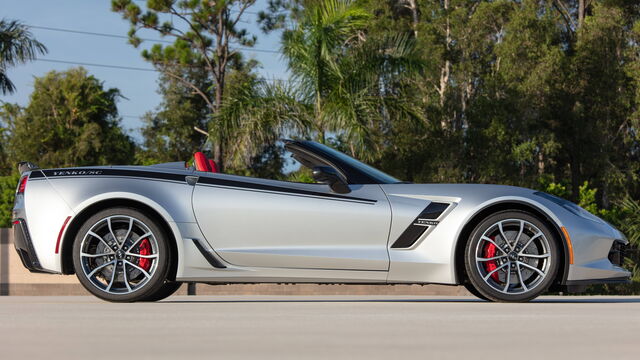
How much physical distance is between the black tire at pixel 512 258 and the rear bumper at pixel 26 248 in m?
3.32

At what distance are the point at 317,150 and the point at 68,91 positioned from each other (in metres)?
Result: 44.8

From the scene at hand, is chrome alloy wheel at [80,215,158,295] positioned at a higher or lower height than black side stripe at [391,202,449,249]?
lower

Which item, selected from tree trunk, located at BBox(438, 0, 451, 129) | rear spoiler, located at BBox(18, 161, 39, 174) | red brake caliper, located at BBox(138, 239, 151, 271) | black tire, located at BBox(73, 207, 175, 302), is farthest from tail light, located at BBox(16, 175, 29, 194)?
tree trunk, located at BBox(438, 0, 451, 129)

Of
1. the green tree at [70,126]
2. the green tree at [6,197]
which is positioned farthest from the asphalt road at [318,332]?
the green tree at [70,126]

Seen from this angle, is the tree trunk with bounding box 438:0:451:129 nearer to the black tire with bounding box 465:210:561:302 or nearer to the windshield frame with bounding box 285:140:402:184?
the windshield frame with bounding box 285:140:402:184

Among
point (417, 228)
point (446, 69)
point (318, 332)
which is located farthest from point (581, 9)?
point (318, 332)

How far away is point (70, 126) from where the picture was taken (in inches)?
1953

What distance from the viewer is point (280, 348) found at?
13.5 ft

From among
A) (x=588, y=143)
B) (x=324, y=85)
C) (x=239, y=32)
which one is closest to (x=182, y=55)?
(x=239, y=32)

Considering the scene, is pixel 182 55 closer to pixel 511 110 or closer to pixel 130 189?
pixel 511 110

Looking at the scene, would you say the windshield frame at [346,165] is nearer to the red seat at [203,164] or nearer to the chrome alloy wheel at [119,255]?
the red seat at [203,164]

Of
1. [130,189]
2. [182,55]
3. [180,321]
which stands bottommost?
[180,321]

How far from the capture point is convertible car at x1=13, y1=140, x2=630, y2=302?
7176 mm

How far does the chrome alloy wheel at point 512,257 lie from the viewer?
7.20 m
